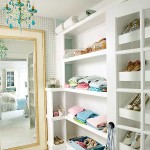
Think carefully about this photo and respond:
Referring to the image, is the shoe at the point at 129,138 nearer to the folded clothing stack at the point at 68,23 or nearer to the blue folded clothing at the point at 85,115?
the blue folded clothing at the point at 85,115

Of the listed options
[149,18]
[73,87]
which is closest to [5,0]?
[73,87]

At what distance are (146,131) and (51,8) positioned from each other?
2087mm

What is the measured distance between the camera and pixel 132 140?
1557 millimetres

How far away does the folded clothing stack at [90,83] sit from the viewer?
1978 mm

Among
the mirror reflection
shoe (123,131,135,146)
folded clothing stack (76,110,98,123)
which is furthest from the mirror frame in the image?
shoe (123,131,135,146)

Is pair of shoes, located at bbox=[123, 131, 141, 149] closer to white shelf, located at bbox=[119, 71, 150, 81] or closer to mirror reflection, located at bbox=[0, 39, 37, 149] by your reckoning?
white shelf, located at bbox=[119, 71, 150, 81]

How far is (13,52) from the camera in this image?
2662 mm

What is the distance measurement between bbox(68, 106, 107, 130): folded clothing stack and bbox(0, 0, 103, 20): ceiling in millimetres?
1513

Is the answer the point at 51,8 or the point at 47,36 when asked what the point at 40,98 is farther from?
Answer: the point at 51,8

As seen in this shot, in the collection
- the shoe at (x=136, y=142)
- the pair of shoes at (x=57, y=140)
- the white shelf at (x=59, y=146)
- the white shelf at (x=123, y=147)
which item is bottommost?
the white shelf at (x=59, y=146)

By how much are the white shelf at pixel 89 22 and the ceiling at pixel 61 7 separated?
12.5 inches

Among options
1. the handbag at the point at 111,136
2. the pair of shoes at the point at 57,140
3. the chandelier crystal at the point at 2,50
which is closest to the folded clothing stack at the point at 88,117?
the handbag at the point at 111,136

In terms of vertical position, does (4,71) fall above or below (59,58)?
below

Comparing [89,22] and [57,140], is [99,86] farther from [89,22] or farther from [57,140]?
[57,140]
